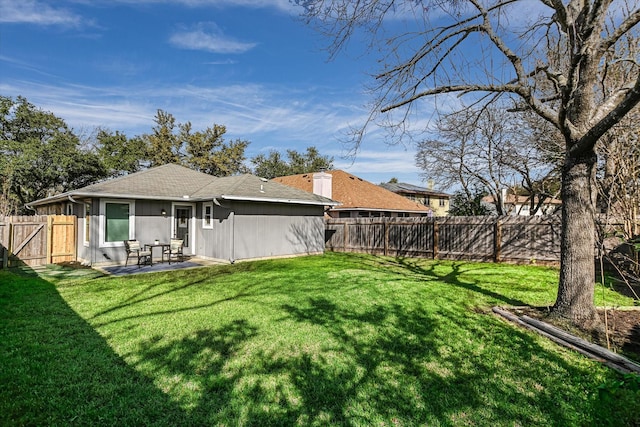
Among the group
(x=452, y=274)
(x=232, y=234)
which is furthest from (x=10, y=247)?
(x=452, y=274)

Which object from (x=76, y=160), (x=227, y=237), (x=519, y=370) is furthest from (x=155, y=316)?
(x=76, y=160)

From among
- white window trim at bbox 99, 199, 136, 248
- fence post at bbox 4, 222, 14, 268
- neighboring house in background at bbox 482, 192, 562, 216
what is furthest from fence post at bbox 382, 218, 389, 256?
fence post at bbox 4, 222, 14, 268

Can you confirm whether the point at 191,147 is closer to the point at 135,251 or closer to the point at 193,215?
the point at 193,215

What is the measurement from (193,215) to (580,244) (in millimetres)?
12533

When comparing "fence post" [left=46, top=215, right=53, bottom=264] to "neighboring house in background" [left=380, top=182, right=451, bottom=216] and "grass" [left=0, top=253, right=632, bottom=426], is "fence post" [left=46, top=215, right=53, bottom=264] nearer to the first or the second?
"grass" [left=0, top=253, right=632, bottom=426]

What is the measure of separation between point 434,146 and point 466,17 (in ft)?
48.0

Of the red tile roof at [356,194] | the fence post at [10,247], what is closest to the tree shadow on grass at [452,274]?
the red tile roof at [356,194]

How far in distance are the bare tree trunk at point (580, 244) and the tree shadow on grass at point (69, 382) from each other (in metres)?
5.34

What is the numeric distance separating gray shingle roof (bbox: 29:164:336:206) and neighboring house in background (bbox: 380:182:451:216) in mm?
23057

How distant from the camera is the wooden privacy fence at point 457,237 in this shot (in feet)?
37.3

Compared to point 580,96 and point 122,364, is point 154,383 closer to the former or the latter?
point 122,364

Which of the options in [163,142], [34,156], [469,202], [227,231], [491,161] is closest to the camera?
[227,231]

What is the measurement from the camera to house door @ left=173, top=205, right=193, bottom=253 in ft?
43.0

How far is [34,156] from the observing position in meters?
22.4
